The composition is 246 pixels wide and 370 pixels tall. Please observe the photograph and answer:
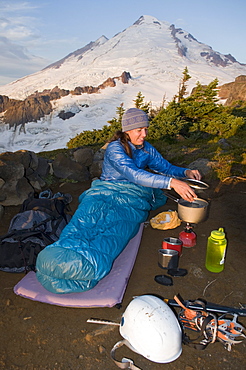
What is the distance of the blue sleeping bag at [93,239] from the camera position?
7.67 feet

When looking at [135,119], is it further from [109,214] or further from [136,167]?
[109,214]

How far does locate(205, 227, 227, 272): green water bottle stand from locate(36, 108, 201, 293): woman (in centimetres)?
48

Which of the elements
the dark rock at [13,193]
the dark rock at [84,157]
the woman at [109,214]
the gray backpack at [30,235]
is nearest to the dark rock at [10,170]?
the dark rock at [13,193]

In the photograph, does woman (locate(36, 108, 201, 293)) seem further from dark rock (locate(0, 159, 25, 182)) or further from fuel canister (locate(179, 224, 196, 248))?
dark rock (locate(0, 159, 25, 182))

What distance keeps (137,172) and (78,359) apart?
1876 mm

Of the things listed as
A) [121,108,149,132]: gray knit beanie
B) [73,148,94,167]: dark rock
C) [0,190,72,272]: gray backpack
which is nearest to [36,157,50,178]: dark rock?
[73,148,94,167]: dark rock

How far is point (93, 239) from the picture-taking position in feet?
8.43

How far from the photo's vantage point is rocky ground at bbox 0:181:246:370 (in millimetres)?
1887

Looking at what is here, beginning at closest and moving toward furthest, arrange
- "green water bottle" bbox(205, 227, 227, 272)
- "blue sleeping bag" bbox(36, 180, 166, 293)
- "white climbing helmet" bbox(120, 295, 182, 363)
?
"white climbing helmet" bbox(120, 295, 182, 363) → "blue sleeping bag" bbox(36, 180, 166, 293) → "green water bottle" bbox(205, 227, 227, 272)

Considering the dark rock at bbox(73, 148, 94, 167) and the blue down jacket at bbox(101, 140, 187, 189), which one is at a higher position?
the blue down jacket at bbox(101, 140, 187, 189)

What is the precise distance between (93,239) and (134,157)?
55.8 inches

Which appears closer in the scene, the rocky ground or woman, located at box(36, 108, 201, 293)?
the rocky ground

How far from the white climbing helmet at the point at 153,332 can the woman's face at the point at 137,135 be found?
2.14 metres

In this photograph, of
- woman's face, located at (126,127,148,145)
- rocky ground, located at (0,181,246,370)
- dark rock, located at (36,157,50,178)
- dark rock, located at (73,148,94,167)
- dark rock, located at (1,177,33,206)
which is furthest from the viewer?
dark rock, located at (73,148,94,167)
